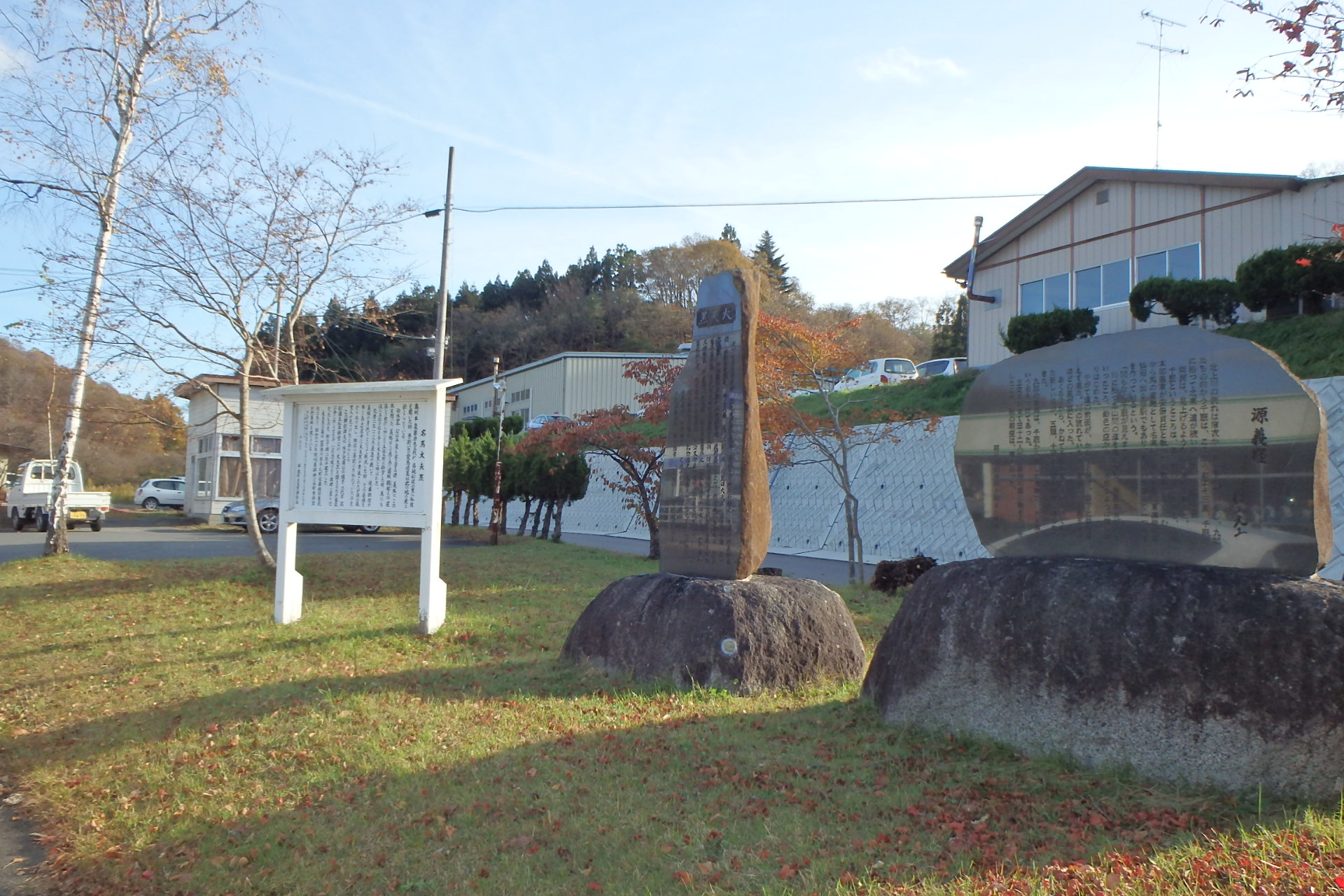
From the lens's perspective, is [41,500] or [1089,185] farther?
[41,500]

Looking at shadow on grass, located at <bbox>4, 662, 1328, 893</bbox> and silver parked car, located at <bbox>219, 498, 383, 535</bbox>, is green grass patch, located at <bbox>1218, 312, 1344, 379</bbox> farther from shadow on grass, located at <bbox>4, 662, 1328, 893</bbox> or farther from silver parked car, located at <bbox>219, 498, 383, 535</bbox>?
silver parked car, located at <bbox>219, 498, 383, 535</bbox>

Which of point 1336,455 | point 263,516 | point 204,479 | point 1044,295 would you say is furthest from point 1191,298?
point 204,479

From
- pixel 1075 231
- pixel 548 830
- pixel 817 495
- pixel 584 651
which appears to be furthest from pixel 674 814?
pixel 1075 231

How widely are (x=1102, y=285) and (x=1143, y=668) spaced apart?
18951mm

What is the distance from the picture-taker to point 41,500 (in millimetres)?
26797

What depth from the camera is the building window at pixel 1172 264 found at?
19.6m

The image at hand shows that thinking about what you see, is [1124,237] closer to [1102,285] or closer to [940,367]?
[1102,285]

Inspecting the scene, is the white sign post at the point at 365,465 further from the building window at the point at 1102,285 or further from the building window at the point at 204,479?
the building window at the point at 204,479

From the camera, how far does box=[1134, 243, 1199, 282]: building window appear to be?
64.2ft

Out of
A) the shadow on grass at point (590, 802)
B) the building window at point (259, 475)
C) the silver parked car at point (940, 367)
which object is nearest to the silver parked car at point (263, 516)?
the building window at point (259, 475)

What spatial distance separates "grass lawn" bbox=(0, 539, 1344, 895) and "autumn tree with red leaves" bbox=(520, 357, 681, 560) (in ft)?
28.4

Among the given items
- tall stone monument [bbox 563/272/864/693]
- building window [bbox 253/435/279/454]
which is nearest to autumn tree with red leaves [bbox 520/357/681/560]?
tall stone monument [bbox 563/272/864/693]

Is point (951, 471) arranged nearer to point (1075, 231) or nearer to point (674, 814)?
point (1075, 231)

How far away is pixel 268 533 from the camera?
83.6 ft
